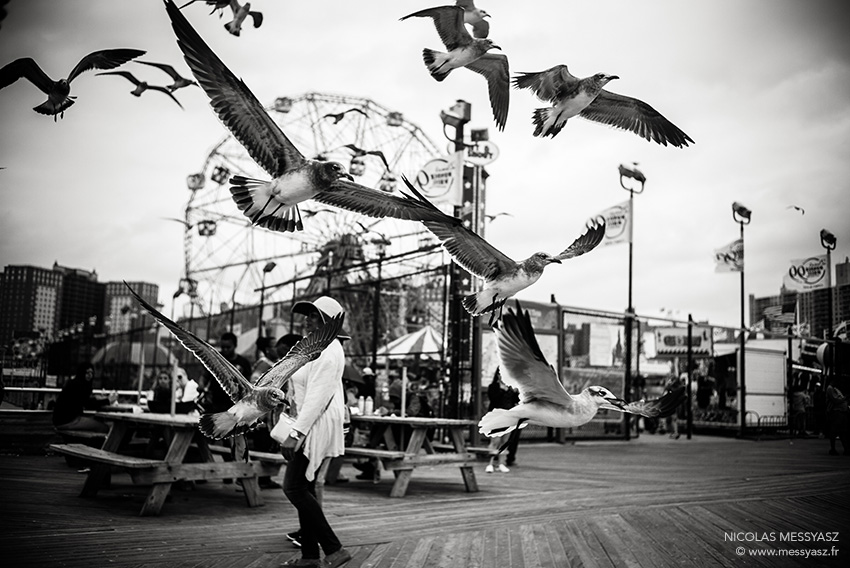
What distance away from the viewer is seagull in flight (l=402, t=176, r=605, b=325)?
7.11 ft

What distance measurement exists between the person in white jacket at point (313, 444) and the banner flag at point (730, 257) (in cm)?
1554

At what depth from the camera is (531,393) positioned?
8.02ft

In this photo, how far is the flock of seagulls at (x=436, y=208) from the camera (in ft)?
6.92

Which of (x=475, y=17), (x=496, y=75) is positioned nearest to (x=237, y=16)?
(x=475, y=17)

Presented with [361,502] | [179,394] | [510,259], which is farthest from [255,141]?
[179,394]

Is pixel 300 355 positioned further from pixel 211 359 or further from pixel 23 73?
pixel 23 73

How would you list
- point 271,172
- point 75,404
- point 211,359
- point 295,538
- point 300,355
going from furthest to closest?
point 75,404 < point 295,538 < point 300,355 < point 211,359 < point 271,172

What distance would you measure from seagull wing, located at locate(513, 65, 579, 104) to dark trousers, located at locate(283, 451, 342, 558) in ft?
9.50

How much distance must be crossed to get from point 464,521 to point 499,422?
386 cm

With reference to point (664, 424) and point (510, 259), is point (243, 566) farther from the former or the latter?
point (664, 424)

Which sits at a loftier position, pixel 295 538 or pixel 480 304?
pixel 480 304

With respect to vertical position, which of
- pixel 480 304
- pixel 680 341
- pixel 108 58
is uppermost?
pixel 108 58

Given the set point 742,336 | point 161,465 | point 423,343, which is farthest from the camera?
point 742,336

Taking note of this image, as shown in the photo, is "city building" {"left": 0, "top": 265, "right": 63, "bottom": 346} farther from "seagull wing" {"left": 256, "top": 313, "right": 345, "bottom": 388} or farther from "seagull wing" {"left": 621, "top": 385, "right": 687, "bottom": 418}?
"seagull wing" {"left": 621, "top": 385, "right": 687, "bottom": 418}
